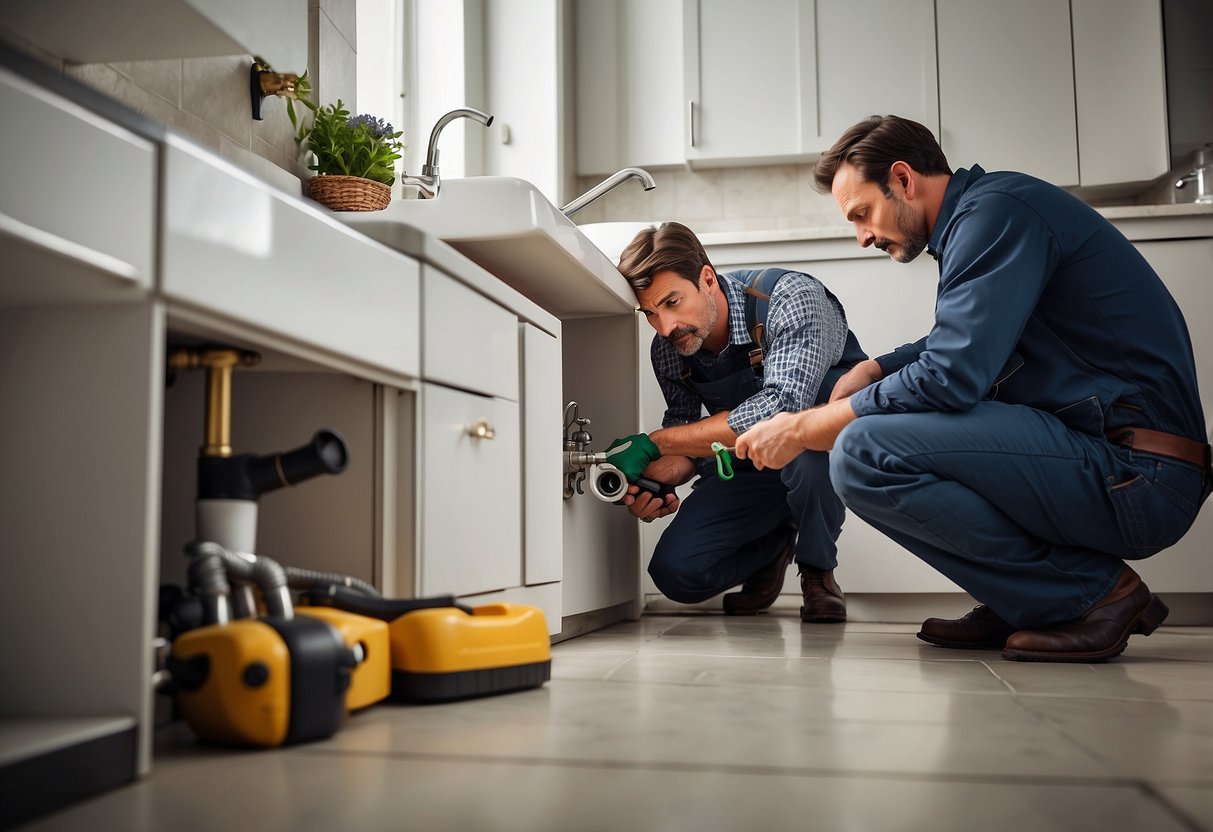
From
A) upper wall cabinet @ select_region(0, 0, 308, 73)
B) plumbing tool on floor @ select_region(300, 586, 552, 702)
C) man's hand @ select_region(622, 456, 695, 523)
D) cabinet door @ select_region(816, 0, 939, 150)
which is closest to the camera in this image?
plumbing tool on floor @ select_region(300, 586, 552, 702)

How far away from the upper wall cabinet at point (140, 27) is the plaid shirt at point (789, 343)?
1.16 meters

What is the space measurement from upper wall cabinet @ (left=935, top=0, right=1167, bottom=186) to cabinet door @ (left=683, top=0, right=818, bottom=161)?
45 cm

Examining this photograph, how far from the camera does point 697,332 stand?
2.37m

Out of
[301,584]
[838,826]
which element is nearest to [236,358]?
[301,584]

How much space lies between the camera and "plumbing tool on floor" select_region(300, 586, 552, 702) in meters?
1.13

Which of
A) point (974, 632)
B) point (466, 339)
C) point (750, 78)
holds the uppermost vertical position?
point (750, 78)

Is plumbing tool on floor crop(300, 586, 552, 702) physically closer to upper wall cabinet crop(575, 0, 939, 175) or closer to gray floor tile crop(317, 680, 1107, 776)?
gray floor tile crop(317, 680, 1107, 776)

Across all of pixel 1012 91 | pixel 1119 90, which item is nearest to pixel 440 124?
pixel 1012 91

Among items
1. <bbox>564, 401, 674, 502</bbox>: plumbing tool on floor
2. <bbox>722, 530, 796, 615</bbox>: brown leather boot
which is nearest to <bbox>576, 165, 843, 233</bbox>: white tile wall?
<bbox>722, 530, 796, 615</bbox>: brown leather boot

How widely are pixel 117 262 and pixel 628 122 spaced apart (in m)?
3.06

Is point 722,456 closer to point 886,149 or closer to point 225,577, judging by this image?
point 886,149

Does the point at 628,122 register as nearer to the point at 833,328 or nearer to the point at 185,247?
the point at 833,328

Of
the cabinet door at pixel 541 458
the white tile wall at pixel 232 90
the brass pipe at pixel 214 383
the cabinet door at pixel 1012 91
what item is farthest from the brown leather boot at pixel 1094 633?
the cabinet door at pixel 1012 91

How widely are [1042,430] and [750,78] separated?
2.21 metres
